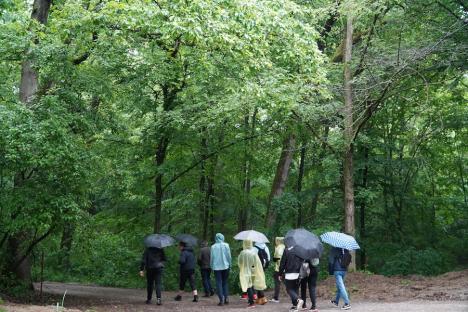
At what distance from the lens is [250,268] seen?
40.0ft

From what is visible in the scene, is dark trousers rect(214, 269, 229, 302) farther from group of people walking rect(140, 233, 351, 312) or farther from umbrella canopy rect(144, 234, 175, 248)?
umbrella canopy rect(144, 234, 175, 248)

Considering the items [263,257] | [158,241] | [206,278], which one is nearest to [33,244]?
[158,241]

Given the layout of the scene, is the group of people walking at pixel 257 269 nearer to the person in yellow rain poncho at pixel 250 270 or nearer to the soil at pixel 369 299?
the person in yellow rain poncho at pixel 250 270

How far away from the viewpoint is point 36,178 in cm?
1109

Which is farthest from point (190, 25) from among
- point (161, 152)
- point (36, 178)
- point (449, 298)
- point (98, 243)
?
point (98, 243)

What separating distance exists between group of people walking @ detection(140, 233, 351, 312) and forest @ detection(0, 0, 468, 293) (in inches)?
79.2

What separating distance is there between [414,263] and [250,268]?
28.9 feet

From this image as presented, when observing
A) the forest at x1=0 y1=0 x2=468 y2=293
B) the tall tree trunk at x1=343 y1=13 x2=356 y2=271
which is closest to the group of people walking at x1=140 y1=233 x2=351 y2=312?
the forest at x1=0 y1=0 x2=468 y2=293

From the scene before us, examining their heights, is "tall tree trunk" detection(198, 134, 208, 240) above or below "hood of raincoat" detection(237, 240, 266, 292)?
above

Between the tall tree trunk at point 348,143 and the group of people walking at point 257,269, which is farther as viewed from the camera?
the tall tree trunk at point 348,143

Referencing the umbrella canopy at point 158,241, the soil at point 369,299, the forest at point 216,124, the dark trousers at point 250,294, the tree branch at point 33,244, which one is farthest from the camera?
the umbrella canopy at point 158,241

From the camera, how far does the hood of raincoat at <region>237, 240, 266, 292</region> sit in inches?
478

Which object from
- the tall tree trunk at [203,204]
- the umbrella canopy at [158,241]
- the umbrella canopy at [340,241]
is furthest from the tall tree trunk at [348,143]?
the umbrella canopy at [158,241]

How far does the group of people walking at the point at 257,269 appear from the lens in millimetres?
10172
